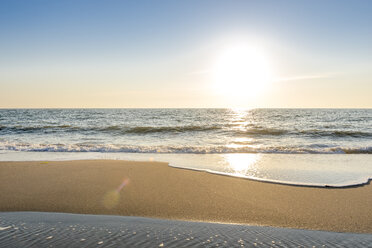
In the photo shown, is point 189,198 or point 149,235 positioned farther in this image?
point 189,198

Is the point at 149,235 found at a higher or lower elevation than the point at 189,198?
higher

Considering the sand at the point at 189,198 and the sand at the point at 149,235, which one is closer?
the sand at the point at 149,235

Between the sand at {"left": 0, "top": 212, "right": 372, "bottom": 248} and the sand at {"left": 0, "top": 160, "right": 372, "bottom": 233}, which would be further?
the sand at {"left": 0, "top": 160, "right": 372, "bottom": 233}

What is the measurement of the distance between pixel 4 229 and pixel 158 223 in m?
1.84

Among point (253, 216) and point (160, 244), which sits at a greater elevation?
point (160, 244)

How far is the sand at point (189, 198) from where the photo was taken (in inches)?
148

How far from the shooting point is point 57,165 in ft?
25.2

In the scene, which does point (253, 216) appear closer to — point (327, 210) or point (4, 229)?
point (327, 210)

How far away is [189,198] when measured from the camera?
464 cm

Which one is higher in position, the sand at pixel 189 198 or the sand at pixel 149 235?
the sand at pixel 149 235

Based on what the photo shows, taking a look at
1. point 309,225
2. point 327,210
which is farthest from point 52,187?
point 327,210

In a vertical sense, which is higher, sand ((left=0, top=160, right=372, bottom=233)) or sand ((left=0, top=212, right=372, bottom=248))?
sand ((left=0, top=212, right=372, bottom=248))

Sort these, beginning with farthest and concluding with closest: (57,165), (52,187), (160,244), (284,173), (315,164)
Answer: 1. (315,164)
2. (57,165)
3. (284,173)
4. (52,187)
5. (160,244)

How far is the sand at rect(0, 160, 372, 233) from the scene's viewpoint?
3.77 m
